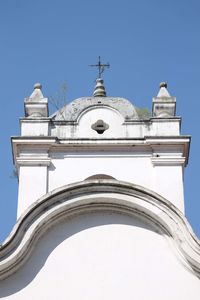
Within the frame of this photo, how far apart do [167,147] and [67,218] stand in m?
4.84

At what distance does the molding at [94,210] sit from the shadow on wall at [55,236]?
92 mm

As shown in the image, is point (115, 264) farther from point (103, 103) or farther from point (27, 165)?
point (103, 103)

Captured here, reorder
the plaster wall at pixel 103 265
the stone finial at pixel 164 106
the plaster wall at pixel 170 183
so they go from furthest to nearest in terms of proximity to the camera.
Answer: the stone finial at pixel 164 106
the plaster wall at pixel 170 183
the plaster wall at pixel 103 265

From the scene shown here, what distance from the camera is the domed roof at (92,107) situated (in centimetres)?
1917

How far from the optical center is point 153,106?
19.0 m

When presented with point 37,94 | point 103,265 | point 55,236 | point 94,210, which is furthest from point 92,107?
point 103,265

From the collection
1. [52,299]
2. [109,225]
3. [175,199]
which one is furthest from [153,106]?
[52,299]

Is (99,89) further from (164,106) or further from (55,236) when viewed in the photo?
(55,236)

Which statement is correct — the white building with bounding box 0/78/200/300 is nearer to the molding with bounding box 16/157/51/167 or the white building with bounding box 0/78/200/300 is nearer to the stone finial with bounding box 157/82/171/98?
the molding with bounding box 16/157/51/167

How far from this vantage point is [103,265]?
13656 millimetres

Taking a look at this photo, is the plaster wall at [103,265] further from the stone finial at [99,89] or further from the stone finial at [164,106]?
the stone finial at [99,89]

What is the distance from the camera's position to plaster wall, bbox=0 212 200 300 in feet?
43.9

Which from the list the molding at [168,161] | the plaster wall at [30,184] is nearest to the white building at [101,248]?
the plaster wall at [30,184]

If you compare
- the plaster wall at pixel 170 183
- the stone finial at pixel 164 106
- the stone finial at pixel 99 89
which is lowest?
the plaster wall at pixel 170 183
